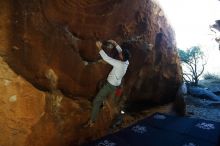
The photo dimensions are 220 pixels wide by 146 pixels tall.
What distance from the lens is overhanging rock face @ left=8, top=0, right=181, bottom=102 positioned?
190 inches

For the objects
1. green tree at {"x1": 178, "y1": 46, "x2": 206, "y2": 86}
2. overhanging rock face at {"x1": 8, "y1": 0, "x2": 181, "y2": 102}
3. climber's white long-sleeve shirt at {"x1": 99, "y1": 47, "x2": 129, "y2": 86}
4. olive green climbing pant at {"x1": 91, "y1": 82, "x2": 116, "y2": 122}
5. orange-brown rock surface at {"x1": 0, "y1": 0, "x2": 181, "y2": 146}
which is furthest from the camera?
green tree at {"x1": 178, "y1": 46, "x2": 206, "y2": 86}

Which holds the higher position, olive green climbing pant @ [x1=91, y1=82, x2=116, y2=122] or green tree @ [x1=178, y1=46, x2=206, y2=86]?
green tree @ [x1=178, y1=46, x2=206, y2=86]

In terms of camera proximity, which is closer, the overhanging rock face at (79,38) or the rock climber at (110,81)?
the overhanging rock face at (79,38)

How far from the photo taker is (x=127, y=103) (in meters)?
8.08

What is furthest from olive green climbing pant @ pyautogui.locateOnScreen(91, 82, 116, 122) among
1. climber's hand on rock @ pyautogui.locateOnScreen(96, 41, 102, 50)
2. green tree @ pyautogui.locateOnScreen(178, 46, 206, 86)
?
green tree @ pyautogui.locateOnScreen(178, 46, 206, 86)

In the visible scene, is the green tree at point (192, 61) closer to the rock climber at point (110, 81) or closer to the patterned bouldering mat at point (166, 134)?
the patterned bouldering mat at point (166, 134)

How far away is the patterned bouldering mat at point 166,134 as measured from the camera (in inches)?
227

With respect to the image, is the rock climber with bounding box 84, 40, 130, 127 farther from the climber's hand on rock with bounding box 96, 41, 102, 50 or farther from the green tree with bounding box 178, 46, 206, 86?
the green tree with bounding box 178, 46, 206, 86

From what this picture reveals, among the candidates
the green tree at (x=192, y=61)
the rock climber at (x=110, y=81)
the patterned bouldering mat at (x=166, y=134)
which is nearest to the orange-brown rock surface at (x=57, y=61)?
the rock climber at (x=110, y=81)

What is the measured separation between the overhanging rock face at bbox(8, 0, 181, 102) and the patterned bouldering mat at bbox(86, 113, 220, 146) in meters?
1.11

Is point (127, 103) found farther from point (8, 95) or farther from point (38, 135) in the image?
point (8, 95)

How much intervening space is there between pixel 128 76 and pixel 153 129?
61.4 inches

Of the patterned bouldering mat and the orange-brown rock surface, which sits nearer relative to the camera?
A: the orange-brown rock surface

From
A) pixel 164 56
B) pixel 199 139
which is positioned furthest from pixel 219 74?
pixel 199 139
